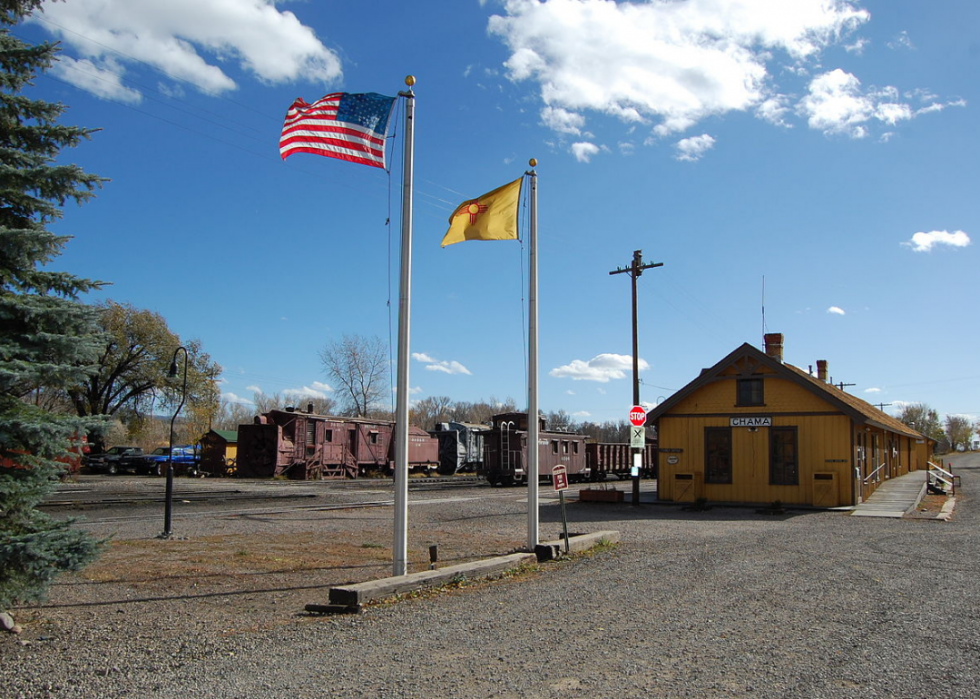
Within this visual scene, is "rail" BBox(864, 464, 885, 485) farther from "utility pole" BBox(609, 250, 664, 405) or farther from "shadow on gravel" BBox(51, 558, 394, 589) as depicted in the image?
"shadow on gravel" BBox(51, 558, 394, 589)

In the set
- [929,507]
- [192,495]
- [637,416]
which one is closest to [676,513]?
[637,416]

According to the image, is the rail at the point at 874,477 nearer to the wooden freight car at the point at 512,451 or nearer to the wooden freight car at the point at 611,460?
the wooden freight car at the point at 512,451

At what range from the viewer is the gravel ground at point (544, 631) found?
5.66 m

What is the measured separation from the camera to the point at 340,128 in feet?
31.4

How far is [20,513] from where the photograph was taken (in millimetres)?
6734

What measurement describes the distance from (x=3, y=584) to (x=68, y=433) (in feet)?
4.49

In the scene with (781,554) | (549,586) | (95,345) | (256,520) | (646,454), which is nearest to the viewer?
(95,345)

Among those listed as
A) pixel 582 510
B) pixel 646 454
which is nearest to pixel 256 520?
pixel 582 510

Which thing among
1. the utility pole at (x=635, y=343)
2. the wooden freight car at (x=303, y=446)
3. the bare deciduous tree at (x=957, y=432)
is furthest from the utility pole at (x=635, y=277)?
the bare deciduous tree at (x=957, y=432)

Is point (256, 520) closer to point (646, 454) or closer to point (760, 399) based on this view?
point (760, 399)

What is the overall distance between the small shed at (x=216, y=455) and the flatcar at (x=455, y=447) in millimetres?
12130

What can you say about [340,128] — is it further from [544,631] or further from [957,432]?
[957,432]

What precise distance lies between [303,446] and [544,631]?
33489mm

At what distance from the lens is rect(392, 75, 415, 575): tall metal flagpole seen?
9.52 m
